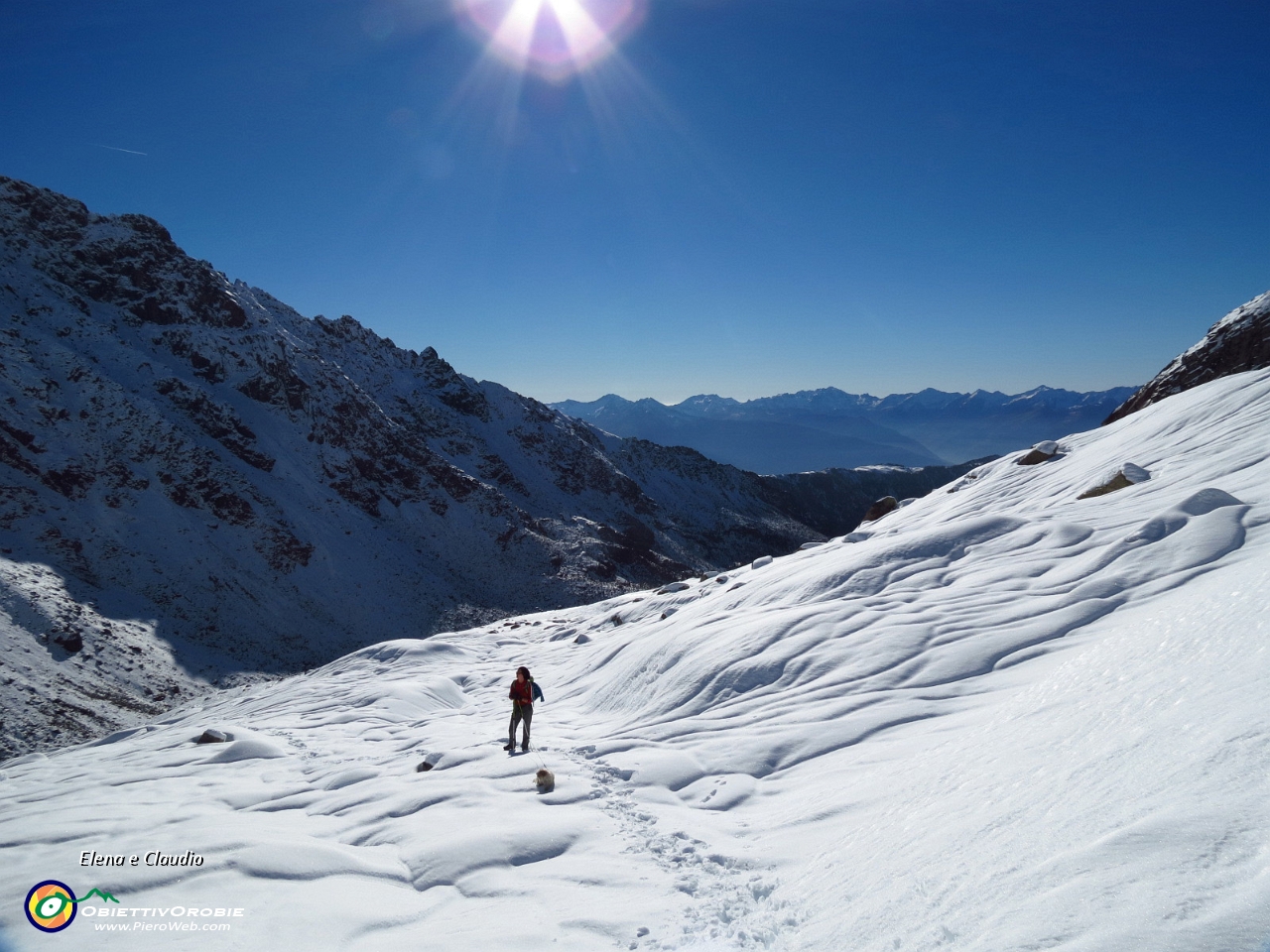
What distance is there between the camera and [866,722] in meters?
8.51

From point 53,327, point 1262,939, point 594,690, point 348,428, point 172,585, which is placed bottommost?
point 594,690

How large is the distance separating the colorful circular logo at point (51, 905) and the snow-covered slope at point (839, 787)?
0.14m

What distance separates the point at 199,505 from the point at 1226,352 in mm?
68750

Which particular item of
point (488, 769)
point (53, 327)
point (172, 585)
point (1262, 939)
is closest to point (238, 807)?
point (488, 769)

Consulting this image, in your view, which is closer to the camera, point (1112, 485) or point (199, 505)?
point (1112, 485)

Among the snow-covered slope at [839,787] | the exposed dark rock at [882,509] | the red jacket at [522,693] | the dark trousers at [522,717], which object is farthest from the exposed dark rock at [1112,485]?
the dark trousers at [522,717]

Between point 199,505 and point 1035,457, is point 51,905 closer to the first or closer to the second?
point 1035,457

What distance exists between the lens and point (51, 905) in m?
5.66

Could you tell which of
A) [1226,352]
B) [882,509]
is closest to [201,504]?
[882,509]

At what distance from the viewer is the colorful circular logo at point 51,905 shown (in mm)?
5383

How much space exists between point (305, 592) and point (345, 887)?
50396 millimetres

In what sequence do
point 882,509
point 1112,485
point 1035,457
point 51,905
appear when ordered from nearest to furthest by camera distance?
point 51,905 → point 1112,485 → point 1035,457 → point 882,509

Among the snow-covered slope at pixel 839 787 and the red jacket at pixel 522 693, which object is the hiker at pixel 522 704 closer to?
the red jacket at pixel 522 693

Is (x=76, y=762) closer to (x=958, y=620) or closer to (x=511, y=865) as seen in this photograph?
(x=511, y=865)
